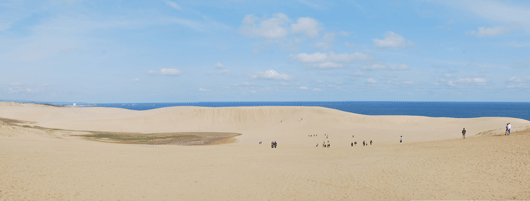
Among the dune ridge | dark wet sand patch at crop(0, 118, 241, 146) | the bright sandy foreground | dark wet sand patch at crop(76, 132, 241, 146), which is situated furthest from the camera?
the dune ridge

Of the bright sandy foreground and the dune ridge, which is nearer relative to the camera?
the bright sandy foreground

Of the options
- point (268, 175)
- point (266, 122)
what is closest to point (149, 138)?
point (266, 122)

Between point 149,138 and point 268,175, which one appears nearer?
point 268,175

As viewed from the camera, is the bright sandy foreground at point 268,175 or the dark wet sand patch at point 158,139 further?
the dark wet sand patch at point 158,139

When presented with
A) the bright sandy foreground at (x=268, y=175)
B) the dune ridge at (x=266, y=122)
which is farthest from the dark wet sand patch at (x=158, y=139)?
the bright sandy foreground at (x=268, y=175)

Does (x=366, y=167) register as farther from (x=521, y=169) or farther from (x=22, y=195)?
(x=22, y=195)

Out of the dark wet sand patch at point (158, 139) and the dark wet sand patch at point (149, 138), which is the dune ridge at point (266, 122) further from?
the dark wet sand patch at point (158, 139)

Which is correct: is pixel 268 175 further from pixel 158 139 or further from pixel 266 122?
pixel 266 122

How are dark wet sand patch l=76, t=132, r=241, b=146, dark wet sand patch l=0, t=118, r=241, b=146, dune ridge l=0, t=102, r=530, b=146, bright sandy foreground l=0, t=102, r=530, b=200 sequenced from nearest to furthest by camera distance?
bright sandy foreground l=0, t=102, r=530, b=200 < dark wet sand patch l=76, t=132, r=241, b=146 < dark wet sand patch l=0, t=118, r=241, b=146 < dune ridge l=0, t=102, r=530, b=146

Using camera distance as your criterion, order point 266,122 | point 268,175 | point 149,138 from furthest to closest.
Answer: point 266,122, point 149,138, point 268,175

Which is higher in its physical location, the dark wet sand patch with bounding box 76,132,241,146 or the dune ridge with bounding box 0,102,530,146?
the dune ridge with bounding box 0,102,530,146

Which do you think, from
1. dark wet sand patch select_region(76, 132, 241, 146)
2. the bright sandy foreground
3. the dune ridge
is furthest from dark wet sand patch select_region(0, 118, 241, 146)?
the bright sandy foreground

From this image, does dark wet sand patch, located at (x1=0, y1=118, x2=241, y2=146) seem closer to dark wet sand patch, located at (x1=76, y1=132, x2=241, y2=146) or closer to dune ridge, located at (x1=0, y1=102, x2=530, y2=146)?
dark wet sand patch, located at (x1=76, y1=132, x2=241, y2=146)
